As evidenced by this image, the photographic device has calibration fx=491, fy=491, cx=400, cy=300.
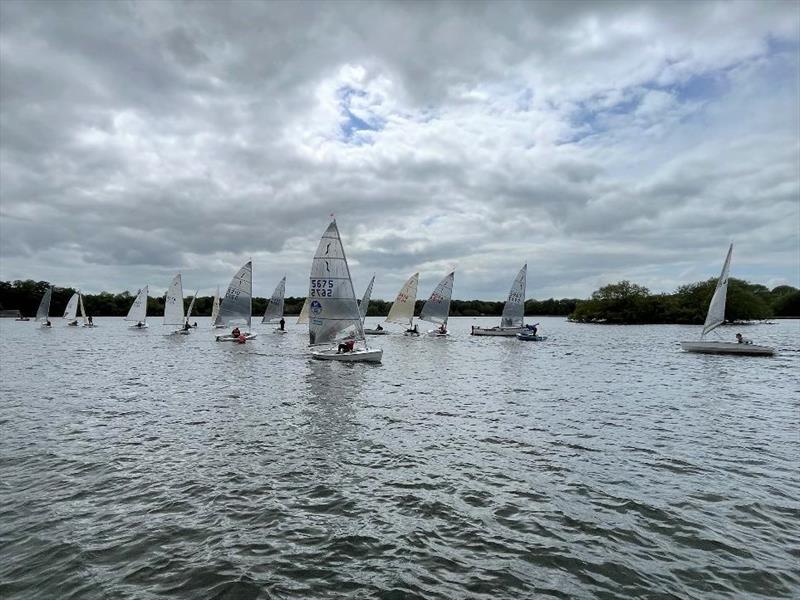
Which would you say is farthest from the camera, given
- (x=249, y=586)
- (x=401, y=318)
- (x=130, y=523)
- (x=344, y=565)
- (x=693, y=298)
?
(x=693, y=298)

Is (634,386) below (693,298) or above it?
below

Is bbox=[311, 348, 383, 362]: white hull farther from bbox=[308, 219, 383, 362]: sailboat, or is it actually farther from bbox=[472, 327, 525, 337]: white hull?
bbox=[472, 327, 525, 337]: white hull

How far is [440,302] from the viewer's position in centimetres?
7944

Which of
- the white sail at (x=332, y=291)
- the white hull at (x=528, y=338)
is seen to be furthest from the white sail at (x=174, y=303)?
the white hull at (x=528, y=338)

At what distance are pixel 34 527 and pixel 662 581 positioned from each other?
11797 millimetres

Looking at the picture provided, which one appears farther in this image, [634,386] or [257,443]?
[634,386]

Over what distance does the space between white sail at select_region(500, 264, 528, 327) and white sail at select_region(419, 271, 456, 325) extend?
30.6ft

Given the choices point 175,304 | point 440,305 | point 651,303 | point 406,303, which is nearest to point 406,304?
point 406,303

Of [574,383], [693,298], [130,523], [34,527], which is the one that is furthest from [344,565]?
[693,298]

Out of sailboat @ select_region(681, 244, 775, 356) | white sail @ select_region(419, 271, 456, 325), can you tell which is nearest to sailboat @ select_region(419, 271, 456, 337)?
white sail @ select_region(419, 271, 456, 325)

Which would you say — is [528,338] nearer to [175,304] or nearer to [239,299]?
[239,299]

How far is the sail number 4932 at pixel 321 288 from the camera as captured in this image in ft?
127

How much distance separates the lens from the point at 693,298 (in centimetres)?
16350

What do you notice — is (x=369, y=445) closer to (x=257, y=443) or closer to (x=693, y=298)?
(x=257, y=443)
